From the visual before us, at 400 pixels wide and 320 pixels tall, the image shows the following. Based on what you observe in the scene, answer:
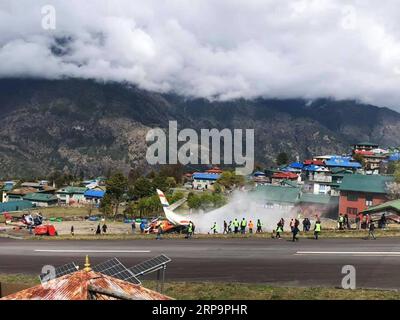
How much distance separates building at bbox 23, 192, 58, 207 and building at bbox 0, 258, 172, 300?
147 m

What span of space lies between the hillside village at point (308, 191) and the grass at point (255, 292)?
3615 centimetres

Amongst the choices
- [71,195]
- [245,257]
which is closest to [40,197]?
[71,195]

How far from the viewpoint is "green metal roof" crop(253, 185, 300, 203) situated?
294ft

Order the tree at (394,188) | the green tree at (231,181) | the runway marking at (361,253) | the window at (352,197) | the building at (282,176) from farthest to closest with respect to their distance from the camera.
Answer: the building at (282,176) → the green tree at (231,181) → the window at (352,197) → the tree at (394,188) → the runway marking at (361,253)

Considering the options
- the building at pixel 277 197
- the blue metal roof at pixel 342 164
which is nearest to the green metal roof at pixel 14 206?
the building at pixel 277 197

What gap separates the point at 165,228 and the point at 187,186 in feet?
366

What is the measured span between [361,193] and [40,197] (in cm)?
11176

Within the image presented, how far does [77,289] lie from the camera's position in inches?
442

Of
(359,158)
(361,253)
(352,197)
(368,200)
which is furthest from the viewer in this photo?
(359,158)

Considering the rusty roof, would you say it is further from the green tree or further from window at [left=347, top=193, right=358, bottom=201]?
the green tree

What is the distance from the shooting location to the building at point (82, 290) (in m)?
11.0

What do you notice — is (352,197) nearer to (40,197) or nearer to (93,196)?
(93,196)

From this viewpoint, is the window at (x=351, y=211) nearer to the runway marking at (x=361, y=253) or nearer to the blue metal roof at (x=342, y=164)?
the runway marking at (x=361, y=253)

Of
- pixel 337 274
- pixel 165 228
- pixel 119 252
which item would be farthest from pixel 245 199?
pixel 337 274
